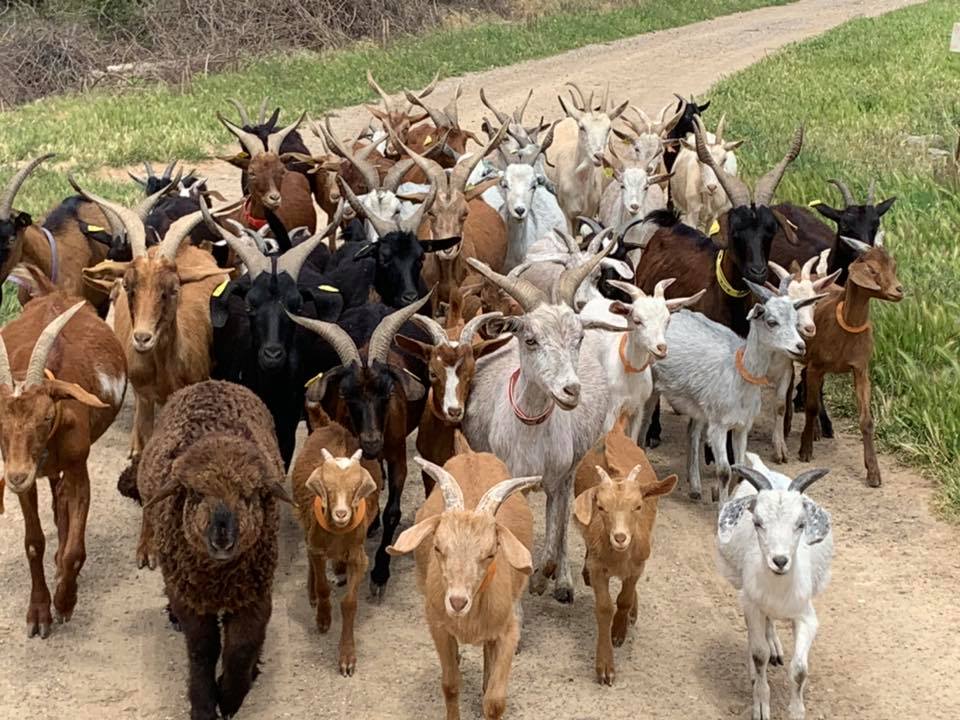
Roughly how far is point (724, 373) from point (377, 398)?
256cm

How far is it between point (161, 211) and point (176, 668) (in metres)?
4.79

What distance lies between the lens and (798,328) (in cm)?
815

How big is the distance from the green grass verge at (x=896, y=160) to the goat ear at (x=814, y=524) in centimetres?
253

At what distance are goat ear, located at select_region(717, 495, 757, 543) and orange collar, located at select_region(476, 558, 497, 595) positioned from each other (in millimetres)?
1253

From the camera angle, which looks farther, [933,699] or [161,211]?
[161,211]

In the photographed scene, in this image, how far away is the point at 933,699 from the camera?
6.14 metres

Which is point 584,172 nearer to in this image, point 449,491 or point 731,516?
point 731,516

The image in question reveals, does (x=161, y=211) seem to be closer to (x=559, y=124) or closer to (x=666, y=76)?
(x=559, y=124)

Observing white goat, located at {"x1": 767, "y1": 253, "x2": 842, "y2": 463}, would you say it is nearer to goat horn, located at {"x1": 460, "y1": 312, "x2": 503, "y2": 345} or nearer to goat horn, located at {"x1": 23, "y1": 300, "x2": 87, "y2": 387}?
goat horn, located at {"x1": 460, "y1": 312, "x2": 503, "y2": 345}

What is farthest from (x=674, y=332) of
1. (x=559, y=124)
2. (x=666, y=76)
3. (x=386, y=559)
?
(x=666, y=76)

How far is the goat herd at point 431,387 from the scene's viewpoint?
5.80 meters

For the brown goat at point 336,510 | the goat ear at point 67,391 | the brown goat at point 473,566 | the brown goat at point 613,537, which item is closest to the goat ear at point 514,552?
the brown goat at point 473,566

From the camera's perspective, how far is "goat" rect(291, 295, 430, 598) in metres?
6.66

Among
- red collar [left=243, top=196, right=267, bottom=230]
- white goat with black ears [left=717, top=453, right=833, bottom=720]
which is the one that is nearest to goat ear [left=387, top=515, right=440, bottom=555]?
white goat with black ears [left=717, top=453, right=833, bottom=720]
